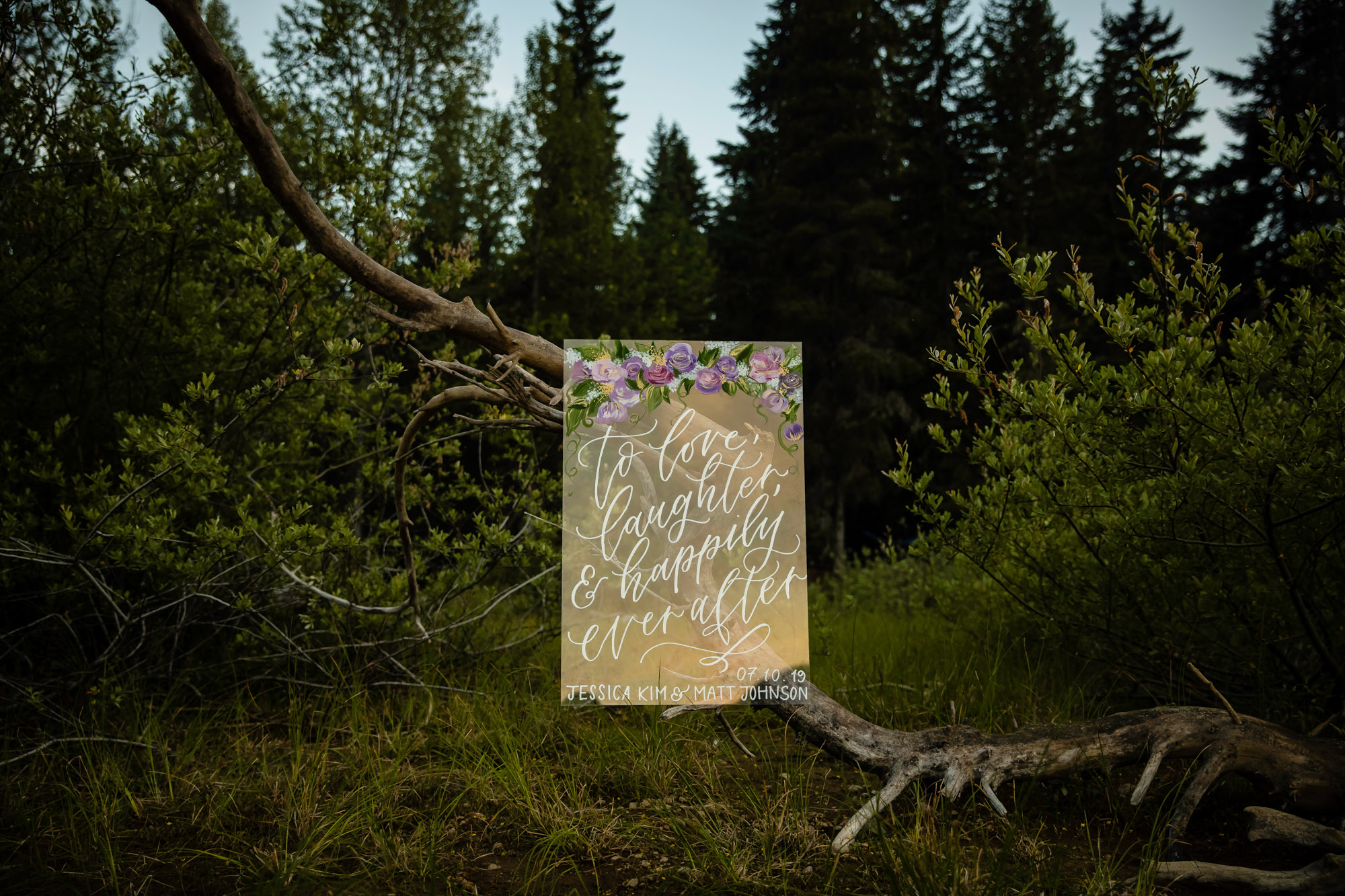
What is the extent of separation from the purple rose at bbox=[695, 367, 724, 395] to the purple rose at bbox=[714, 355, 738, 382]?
0.04 feet

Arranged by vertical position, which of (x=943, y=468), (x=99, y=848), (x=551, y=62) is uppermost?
(x=551, y=62)

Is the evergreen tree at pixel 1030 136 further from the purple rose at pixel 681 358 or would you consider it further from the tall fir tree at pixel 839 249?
the purple rose at pixel 681 358

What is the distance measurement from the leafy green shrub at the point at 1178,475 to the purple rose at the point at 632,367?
1.04 meters

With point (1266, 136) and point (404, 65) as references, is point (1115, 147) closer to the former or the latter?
point (1266, 136)

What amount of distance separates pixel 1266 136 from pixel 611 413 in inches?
676

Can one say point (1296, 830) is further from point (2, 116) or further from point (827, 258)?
point (827, 258)

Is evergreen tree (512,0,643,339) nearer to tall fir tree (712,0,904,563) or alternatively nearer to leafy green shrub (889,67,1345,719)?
tall fir tree (712,0,904,563)

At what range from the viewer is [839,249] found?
49.3 ft

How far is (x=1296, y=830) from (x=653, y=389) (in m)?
2.24

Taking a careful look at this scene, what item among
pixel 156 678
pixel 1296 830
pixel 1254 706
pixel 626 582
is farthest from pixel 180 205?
pixel 1254 706

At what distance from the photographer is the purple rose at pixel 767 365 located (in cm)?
230

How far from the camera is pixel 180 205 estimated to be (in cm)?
342

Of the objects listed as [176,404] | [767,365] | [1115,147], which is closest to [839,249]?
[1115,147]

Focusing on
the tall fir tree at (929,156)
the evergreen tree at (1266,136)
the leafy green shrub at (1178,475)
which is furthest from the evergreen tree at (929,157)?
the leafy green shrub at (1178,475)
